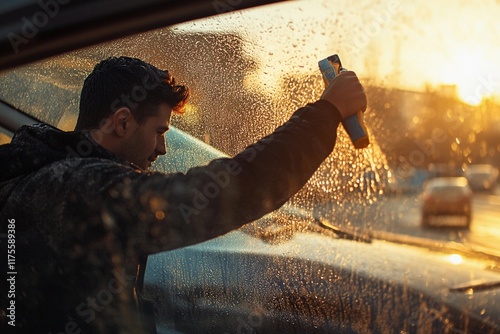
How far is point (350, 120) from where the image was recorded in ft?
5.50

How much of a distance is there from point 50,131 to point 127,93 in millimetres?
240

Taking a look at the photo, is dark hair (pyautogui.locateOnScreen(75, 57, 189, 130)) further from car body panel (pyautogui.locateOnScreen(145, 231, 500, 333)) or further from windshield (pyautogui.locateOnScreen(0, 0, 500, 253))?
car body panel (pyautogui.locateOnScreen(145, 231, 500, 333))

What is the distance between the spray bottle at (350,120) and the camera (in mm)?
1650

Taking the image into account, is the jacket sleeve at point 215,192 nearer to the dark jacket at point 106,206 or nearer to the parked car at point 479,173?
the dark jacket at point 106,206

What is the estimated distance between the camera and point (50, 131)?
70.4 inches

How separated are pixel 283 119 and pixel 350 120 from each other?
0.82ft

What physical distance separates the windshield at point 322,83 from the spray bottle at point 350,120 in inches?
4.6

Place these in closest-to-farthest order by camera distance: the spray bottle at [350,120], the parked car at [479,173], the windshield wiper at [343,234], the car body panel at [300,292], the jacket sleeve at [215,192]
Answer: the jacket sleeve at [215,192], the spray bottle at [350,120], the car body panel at [300,292], the windshield wiper at [343,234], the parked car at [479,173]

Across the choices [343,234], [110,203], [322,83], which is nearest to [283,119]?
[322,83]

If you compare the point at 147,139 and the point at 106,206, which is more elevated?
the point at 147,139

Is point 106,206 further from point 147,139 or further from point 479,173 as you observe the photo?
point 479,173

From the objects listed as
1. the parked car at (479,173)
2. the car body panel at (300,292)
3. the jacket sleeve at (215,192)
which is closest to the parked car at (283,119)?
the car body panel at (300,292)

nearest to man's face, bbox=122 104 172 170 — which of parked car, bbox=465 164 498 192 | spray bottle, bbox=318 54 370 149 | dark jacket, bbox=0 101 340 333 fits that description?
dark jacket, bbox=0 101 340 333

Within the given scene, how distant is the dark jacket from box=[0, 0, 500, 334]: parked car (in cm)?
18
